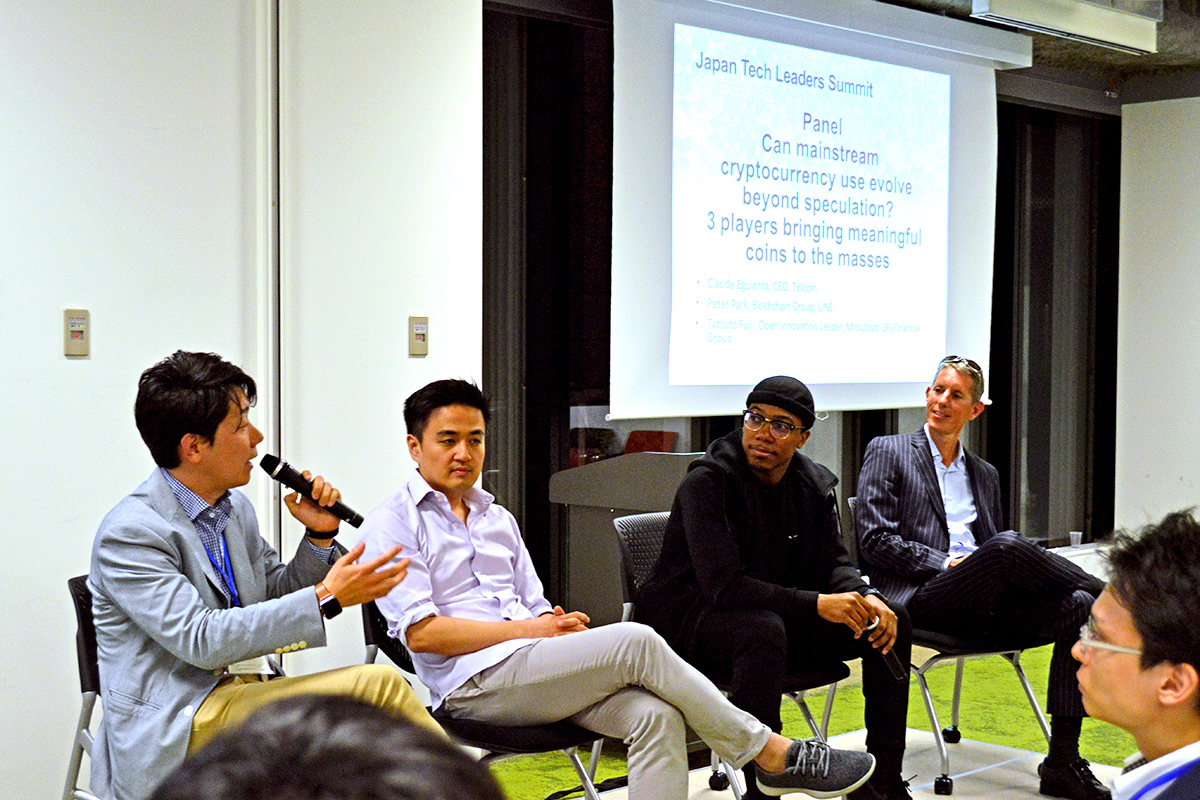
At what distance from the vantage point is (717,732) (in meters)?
2.96

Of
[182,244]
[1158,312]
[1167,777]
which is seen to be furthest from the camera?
[1158,312]

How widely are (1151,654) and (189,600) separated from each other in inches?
68.5

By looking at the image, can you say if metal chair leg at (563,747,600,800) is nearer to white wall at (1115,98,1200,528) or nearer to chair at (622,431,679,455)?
chair at (622,431,679,455)

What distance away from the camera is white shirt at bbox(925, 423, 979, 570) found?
4262 mm

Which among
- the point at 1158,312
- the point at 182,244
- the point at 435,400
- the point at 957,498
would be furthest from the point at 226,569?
the point at 1158,312

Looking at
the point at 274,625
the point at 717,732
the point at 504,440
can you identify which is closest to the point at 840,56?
the point at 504,440

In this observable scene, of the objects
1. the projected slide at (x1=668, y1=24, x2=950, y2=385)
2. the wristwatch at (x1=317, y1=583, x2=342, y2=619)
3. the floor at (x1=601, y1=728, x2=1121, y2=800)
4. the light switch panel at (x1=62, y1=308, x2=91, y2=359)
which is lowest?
the floor at (x1=601, y1=728, x2=1121, y2=800)

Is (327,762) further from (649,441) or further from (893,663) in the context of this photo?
(649,441)

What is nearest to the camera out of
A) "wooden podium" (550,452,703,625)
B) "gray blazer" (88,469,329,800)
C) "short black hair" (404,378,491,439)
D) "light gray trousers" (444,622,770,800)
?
"gray blazer" (88,469,329,800)

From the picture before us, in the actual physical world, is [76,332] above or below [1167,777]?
above

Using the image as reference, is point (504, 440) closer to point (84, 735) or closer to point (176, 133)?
point (176, 133)

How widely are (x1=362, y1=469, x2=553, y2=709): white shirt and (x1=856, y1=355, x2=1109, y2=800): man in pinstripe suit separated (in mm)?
1368

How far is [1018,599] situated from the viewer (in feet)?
13.0

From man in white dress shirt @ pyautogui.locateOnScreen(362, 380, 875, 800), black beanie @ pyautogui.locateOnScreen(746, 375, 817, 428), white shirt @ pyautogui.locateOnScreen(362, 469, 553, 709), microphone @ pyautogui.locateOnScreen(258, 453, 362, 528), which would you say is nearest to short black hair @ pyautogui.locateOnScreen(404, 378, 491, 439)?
man in white dress shirt @ pyautogui.locateOnScreen(362, 380, 875, 800)
